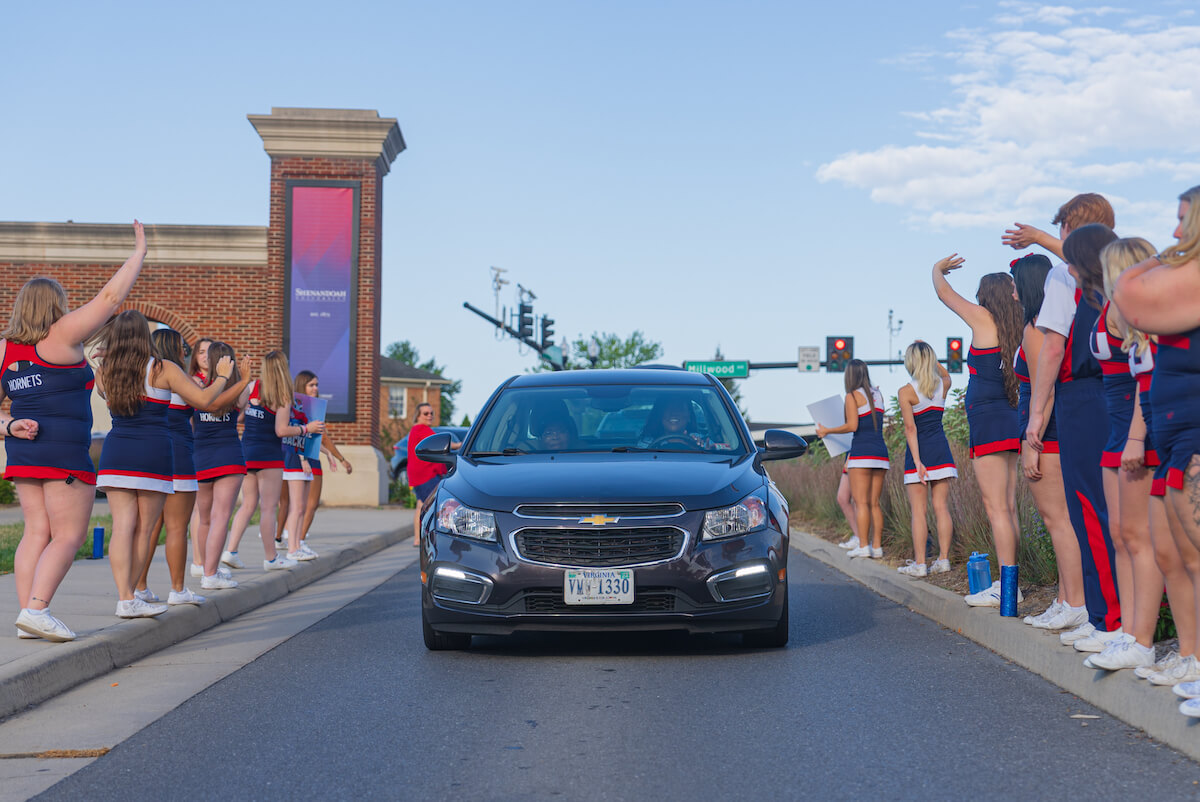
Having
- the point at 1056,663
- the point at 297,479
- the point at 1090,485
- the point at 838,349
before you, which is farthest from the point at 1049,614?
the point at 838,349

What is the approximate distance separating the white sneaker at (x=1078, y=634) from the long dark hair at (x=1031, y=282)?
166 centimetres

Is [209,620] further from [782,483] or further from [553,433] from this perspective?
[782,483]

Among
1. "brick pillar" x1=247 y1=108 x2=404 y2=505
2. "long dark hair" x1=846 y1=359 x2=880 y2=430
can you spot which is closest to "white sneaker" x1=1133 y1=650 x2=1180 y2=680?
"long dark hair" x1=846 y1=359 x2=880 y2=430

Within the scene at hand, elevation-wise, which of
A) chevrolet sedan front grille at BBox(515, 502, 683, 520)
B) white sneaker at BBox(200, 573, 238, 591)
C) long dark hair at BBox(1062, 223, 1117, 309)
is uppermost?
long dark hair at BBox(1062, 223, 1117, 309)

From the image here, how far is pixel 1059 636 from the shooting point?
21.4 ft

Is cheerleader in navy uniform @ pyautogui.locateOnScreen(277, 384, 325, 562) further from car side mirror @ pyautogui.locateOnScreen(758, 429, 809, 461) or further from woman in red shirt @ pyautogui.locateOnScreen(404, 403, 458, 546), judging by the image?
car side mirror @ pyautogui.locateOnScreen(758, 429, 809, 461)

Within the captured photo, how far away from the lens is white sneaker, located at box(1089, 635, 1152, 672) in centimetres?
538

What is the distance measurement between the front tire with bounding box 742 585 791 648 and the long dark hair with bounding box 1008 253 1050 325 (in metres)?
2.04

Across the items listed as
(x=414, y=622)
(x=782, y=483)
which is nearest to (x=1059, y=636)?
(x=414, y=622)

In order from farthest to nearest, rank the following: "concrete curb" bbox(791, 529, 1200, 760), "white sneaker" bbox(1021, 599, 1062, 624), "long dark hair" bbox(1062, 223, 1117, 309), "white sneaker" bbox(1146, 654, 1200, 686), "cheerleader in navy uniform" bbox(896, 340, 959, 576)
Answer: "cheerleader in navy uniform" bbox(896, 340, 959, 576) < "white sneaker" bbox(1021, 599, 1062, 624) < "long dark hair" bbox(1062, 223, 1117, 309) < "white sneaker" bbox(1146, 654, 1200, 686) < "concrete curb" bbox(791, 529, 1200, 760)

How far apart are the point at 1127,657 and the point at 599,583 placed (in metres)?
2.56

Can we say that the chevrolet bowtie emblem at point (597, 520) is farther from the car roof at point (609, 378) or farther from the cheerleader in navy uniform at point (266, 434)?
the cheerleader in navy uniform at point (266, 434)

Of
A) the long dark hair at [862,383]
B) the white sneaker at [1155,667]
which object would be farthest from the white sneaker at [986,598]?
the long dark hair at [862,383]

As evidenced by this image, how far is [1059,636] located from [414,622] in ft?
14.1
